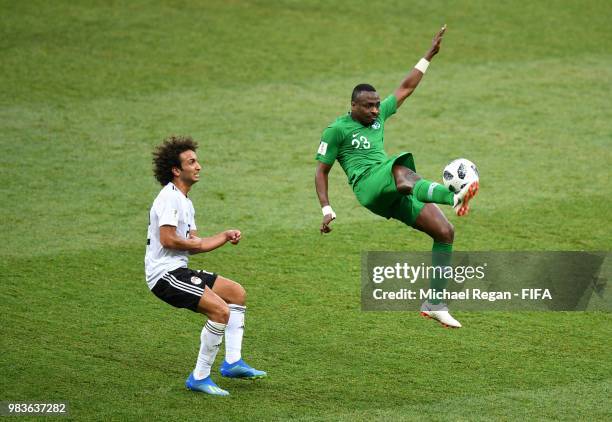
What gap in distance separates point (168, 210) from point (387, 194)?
86.8 inches

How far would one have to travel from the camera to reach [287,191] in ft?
48.1

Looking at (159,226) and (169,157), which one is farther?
(169,157)

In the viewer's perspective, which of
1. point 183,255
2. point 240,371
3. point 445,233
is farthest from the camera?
point 445,233

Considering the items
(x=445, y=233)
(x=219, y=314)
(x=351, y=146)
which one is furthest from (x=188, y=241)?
(x=445, y=233)

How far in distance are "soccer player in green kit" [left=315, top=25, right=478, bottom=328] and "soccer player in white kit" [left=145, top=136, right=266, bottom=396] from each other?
5.25 ft

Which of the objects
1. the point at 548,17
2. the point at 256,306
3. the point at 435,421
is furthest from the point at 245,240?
the point at 548,17

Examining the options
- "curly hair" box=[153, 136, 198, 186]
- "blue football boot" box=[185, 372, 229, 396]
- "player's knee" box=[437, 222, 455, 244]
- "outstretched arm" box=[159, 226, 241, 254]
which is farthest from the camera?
"player's knee" box=[437, 222, 455, 244]

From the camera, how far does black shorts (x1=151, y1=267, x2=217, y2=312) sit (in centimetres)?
841

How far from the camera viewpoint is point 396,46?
799 inches

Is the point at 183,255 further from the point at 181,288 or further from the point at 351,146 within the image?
the point at 351,146

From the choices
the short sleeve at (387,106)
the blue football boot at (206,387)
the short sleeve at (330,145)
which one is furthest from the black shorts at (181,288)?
the short sleeve at (387,106)

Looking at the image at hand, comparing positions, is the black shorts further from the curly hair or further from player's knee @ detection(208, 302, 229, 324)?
the curly hair

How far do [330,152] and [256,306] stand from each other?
76.6 inches

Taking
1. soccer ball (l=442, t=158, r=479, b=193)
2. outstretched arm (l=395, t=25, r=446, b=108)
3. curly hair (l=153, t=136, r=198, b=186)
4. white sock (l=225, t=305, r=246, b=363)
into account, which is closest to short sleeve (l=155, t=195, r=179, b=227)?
curly hair (l=153, t=136, r=198, b=186)
